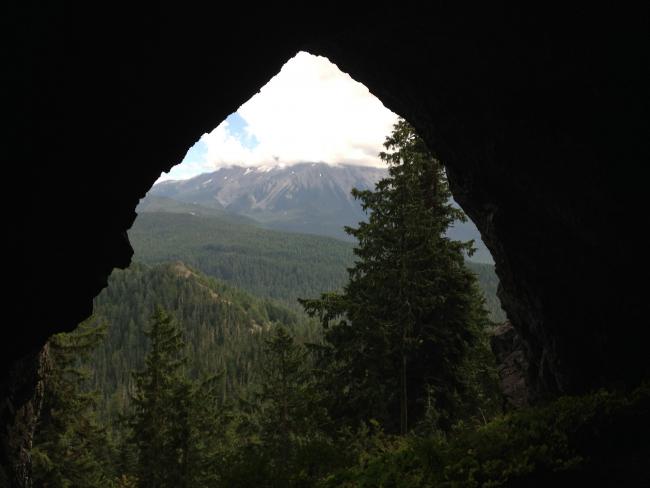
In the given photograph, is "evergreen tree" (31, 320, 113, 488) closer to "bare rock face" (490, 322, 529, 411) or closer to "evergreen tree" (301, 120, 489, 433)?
"evergreen tree" (301, 120, 489, 433)

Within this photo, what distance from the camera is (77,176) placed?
539 centimetres

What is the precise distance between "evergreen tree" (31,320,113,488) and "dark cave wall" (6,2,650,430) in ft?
39.7

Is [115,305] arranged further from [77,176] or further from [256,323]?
[77,176]

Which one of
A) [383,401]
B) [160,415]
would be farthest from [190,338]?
[383,401]

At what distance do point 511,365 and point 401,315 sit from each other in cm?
450

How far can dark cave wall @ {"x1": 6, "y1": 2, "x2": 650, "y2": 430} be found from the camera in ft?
16.0

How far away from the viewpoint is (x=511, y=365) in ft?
50.2

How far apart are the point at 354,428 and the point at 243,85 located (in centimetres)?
1359

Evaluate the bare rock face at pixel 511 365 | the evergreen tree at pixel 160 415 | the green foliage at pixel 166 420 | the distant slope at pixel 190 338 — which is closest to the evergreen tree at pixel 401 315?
the bare rock face at pixel 511 365

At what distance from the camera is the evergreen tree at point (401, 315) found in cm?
1538

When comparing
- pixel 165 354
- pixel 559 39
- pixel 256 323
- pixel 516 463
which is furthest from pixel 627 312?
pixel 256 323

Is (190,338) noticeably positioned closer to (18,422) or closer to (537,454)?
(18,422)

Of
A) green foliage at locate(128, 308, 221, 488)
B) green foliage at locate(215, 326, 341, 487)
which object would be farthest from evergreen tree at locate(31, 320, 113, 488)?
green foliage at locate(215, 326, 341, 487)

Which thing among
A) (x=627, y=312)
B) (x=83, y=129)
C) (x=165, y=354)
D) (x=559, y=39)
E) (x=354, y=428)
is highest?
(x=559, y=39)
